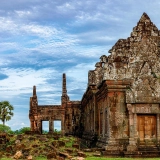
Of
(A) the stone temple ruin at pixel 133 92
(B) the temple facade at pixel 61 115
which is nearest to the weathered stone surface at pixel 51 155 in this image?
(A) the stone temple ruin at pixel 133 92

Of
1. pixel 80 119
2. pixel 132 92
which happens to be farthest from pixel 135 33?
pixel 80 119

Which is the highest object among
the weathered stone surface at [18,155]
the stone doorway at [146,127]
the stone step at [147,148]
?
the stone doorway at [146,127]

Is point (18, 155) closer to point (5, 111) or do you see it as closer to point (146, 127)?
point (146, 127)

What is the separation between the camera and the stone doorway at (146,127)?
16234 mm

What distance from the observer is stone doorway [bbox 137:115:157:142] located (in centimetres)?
1623

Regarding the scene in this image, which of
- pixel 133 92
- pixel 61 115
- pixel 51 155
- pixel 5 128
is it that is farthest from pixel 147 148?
pixel 5 128

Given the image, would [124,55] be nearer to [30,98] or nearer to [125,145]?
[125,145]

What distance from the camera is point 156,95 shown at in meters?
16.3

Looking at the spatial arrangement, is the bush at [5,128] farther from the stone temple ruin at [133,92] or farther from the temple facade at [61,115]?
the stone temple ruin at [133,92]

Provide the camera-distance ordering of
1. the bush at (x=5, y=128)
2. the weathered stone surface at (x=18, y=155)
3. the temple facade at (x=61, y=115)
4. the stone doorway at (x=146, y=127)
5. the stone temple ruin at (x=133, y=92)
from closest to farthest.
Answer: the weathered stone surface at (x=18, y=155) → the stone temple ruin at (x=133, y=92) → the stone doorway at (x=146, y=127) → the temple facade at (x=61, y=115) → the bush at (x=5, y=128)

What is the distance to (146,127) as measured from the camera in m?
16.3

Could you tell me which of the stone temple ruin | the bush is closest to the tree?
the bush

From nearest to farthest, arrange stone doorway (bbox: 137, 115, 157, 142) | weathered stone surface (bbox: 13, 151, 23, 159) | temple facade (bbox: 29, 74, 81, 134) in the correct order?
weathered stone surface (bbox: 13, 151, 23, 159) < stone doorway (bbox: 137, 115, 157, 142) < temple facade (bbox: 29, 74, 81, 134)

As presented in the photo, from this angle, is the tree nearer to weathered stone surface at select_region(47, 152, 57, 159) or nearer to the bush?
the bush
